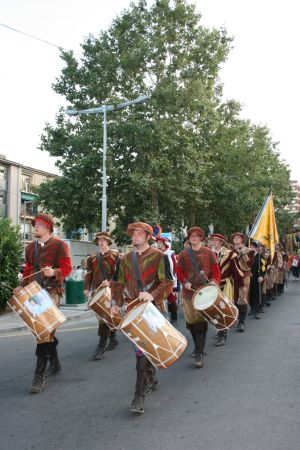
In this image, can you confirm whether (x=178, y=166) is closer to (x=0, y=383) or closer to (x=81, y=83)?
(x=81, y=83)

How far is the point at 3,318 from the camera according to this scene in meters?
13.6

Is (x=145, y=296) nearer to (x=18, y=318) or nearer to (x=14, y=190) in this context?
(x=18, y=318)

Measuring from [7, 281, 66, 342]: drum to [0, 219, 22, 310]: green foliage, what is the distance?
8.65 m

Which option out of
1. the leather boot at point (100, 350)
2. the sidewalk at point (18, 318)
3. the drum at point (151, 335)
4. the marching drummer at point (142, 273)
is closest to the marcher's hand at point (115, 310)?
the marching drummer at point (142, 273)

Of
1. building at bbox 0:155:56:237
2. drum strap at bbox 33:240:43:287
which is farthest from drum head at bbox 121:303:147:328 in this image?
building at bbox 0:155:56:237

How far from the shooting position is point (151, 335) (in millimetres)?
4922

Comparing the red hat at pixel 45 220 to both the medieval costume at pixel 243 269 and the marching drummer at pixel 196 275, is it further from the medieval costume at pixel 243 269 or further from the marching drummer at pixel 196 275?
the medieval costume at pixel 243 269

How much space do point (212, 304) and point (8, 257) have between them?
8672 millimetres

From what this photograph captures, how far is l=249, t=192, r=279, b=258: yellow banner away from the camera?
14.2 metres

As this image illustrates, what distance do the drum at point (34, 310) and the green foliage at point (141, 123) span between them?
71.9ft

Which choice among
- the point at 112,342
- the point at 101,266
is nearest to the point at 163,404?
the point at 101,266

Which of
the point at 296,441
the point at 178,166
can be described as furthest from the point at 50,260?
the point at 178,166

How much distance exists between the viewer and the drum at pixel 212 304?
7168 millimetres

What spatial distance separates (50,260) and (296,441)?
350cm
